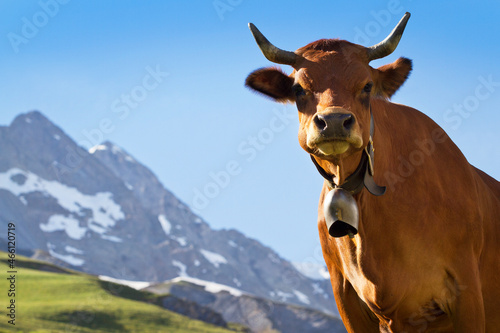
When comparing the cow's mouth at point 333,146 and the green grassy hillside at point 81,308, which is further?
the green grassy hillside at point 81,308

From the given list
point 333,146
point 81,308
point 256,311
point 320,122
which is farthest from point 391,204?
point 256,311

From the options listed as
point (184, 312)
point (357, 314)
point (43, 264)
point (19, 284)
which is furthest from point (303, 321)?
point (357, 314)

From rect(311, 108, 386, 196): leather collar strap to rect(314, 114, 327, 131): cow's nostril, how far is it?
66 centimetres

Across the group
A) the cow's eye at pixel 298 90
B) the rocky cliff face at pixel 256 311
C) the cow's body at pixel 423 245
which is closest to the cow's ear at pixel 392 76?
the cow's body at pixel 423 245

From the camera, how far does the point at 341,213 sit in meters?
6.05

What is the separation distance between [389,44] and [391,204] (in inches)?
62.9

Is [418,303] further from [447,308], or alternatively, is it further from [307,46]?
[307,46]

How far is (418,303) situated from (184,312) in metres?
126

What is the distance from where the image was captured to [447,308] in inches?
244

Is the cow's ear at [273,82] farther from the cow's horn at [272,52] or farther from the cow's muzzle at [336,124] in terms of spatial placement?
the cow's muzzle at [336,124]

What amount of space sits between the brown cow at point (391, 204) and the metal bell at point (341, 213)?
10 mm

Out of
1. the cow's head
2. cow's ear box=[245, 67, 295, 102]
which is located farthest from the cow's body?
cow's ear box=[245, 67, 295, 102]

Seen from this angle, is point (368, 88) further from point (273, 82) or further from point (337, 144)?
point (273, 82)

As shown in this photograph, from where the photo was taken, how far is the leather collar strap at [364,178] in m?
6.07
